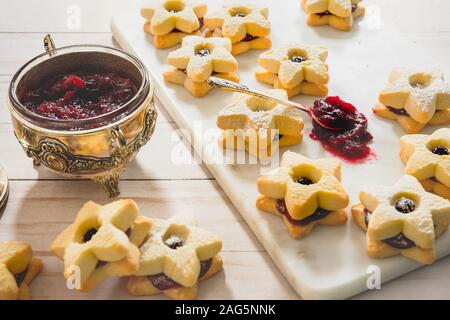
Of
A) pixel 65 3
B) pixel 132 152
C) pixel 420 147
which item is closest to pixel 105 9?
pixel 65 3

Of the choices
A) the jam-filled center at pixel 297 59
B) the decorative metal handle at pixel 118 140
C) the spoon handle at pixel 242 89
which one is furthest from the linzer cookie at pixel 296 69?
the decorative metal handle at pixel 118 140

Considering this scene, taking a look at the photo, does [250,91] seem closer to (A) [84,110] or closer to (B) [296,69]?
(B) [296,69]

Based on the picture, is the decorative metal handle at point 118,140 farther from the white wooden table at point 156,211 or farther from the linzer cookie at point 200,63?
the linzer cookie at point 200,63

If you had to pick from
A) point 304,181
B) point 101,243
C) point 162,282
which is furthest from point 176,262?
point 304,181

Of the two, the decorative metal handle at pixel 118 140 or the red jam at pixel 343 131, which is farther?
the red jam at pixel 343 131

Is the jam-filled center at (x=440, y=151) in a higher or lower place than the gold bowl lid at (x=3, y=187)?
higher

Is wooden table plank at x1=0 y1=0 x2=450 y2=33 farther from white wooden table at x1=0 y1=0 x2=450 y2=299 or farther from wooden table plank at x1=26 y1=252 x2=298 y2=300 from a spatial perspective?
wooden table plank at x1=26 y1=252 x2=298 y2=300
